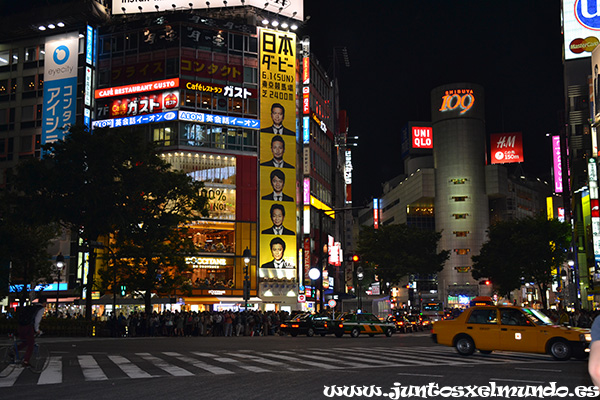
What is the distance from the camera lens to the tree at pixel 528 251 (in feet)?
228

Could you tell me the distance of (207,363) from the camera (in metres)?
17.2

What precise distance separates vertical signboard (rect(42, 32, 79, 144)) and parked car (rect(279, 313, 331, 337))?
35509mm

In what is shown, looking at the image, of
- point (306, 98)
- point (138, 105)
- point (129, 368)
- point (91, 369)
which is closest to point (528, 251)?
point (306, 98)

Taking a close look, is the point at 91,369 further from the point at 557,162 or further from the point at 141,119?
the point at 557,162

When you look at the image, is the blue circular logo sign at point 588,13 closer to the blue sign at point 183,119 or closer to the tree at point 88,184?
the blue sign at point 183,119

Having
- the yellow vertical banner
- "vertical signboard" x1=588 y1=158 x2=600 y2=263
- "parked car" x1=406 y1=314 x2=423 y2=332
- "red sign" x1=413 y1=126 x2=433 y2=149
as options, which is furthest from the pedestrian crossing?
"red sign" x1=413 y1=126 x2=433 y2=149

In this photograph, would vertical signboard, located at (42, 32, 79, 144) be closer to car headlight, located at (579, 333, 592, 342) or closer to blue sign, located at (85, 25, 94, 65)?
blue sign, located at (85, 25, 94, 65)

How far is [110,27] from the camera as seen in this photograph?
217 ft

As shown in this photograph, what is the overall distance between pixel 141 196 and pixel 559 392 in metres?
31.0

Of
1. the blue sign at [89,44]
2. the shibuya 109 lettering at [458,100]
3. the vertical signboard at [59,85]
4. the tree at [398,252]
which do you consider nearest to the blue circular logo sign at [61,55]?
the vertical signboard at [59,85]

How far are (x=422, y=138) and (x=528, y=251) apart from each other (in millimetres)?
67971

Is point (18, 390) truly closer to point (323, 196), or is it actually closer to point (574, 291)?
point (574, 291)

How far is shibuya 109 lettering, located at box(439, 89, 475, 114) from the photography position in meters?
128

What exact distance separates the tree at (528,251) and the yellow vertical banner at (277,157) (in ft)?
83.1
